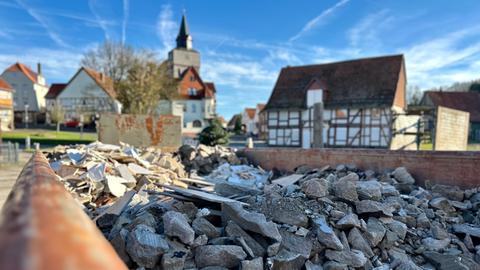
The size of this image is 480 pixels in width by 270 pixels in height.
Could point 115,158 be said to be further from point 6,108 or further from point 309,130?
point 6,108

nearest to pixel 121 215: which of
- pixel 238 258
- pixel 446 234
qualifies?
pixel 238 258

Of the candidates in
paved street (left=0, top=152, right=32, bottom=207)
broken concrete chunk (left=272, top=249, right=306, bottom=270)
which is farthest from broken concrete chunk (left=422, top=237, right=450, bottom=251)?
paved street (left=0, top=152, right=32, bottom=207)

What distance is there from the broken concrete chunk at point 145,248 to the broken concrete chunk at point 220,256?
0.32 m

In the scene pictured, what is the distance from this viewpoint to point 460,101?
3706 cm

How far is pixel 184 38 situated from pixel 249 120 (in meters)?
18.4

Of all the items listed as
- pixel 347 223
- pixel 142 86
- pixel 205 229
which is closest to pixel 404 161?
pixel 347 223

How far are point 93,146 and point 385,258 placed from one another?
299 inches

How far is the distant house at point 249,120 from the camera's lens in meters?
55.4

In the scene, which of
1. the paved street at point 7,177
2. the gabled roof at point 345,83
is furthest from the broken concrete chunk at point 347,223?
the gabled roof at point 345,83

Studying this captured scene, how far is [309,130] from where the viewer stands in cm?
2178

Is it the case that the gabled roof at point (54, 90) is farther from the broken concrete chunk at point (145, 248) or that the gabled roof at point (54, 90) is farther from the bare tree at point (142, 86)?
the broken concrete chunk at point (145, 248)

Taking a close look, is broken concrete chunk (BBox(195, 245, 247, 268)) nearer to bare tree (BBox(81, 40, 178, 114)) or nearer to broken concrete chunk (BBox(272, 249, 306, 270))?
broken concrete chunk (BBox(272, 249, 306, 270))

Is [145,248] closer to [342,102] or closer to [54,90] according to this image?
[342,102]

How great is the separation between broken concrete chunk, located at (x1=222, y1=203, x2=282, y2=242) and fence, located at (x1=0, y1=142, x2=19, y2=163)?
12.4 meters
